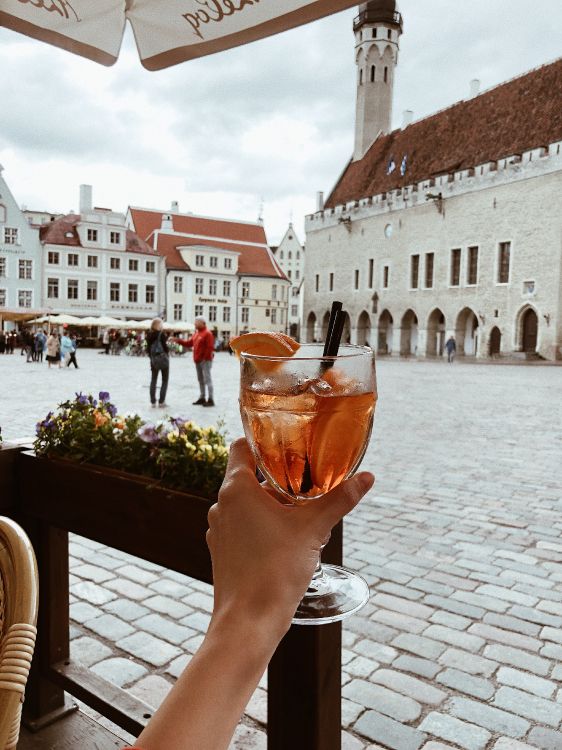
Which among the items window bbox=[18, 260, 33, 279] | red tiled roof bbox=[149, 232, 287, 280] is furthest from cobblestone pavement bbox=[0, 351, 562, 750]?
red tiled roof bbox=[149, 232, 287, 280]

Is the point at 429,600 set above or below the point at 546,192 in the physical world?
below

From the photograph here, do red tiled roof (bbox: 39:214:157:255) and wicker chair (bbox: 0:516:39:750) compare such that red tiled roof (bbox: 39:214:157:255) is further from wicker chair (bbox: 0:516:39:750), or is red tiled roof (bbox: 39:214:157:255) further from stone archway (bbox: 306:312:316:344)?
wicker chair (bbox: 0:516:39:750)

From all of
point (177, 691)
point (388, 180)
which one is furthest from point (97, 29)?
point (388, 180)

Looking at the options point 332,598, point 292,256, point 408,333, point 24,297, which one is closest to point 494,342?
point 408,333

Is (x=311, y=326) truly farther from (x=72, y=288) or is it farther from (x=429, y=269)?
(x=72, y=288)

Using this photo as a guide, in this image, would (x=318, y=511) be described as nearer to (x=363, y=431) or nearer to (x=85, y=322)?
(x=363, y=431)

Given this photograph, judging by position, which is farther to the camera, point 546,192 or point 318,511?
point 546,192

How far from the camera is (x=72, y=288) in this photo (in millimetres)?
43062

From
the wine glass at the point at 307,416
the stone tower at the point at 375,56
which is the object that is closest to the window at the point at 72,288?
the stone tower at the point at 375,56

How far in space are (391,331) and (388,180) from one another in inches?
423

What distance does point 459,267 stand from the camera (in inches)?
1474

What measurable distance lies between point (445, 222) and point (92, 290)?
24.3m

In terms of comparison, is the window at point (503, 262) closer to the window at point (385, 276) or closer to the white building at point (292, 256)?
the window at point (385, 276)

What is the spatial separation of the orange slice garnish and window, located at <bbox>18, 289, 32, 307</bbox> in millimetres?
43985
